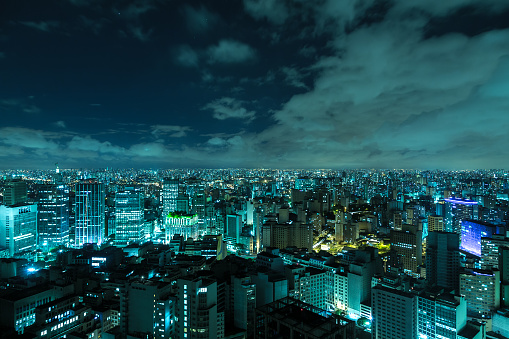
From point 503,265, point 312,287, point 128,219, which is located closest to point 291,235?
point 312,287

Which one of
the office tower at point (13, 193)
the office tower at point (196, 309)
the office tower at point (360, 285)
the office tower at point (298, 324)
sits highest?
the office tower at point (13, 193)

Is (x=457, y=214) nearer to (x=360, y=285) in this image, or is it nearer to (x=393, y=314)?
(x=360, y=285)

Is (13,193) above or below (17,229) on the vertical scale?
above

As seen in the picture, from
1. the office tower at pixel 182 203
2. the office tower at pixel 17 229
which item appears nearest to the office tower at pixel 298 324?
the office tower at pixel 17 229

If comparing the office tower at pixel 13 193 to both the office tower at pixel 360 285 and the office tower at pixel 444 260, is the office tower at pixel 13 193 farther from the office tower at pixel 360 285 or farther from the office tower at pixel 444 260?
the office tower at pixel 444 260

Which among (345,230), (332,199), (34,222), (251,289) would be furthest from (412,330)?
(332,199)

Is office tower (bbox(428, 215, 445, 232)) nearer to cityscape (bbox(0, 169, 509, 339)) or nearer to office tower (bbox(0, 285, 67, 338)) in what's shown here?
cityscape (bbox(0, 169, 509, 339))
